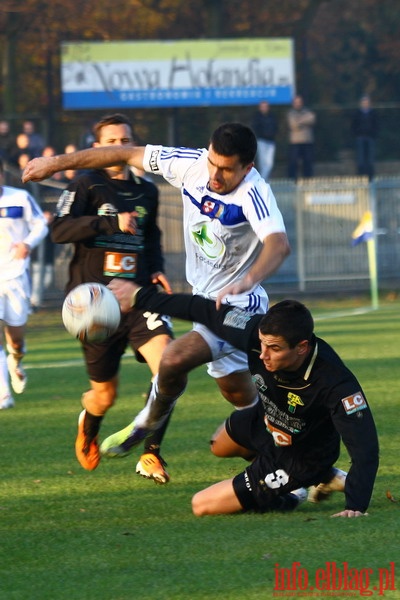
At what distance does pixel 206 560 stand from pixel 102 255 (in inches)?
109

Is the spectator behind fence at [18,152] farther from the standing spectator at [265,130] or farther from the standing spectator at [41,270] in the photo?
the standing spectator at [265,130]

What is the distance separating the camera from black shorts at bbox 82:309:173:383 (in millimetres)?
7664

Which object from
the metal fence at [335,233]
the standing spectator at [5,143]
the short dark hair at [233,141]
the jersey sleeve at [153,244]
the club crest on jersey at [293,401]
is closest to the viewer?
the club crest on jersey at [293,401]

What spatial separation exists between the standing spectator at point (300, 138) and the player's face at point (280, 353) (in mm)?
20560

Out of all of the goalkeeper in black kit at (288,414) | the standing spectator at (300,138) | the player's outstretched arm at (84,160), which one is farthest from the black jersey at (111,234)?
the standing spectator at (300,138)

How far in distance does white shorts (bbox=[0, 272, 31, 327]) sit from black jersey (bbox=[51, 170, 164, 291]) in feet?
11.6

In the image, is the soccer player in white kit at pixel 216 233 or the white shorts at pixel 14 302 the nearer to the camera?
the soccer player in white kit at pixel 216 233

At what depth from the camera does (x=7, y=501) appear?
6949 millimetres

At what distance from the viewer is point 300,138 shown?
2678 centimetres

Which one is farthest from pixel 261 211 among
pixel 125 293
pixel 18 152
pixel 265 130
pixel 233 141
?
pixel 265 130

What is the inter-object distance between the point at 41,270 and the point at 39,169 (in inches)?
A: 533

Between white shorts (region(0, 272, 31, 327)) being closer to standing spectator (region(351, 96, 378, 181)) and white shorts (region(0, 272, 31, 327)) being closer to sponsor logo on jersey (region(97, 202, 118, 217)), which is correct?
sponsor logo on jersey (region(97, 202, 118, 217))

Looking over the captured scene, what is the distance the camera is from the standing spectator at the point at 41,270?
20.0m

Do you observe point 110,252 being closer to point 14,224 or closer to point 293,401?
point 293,401
